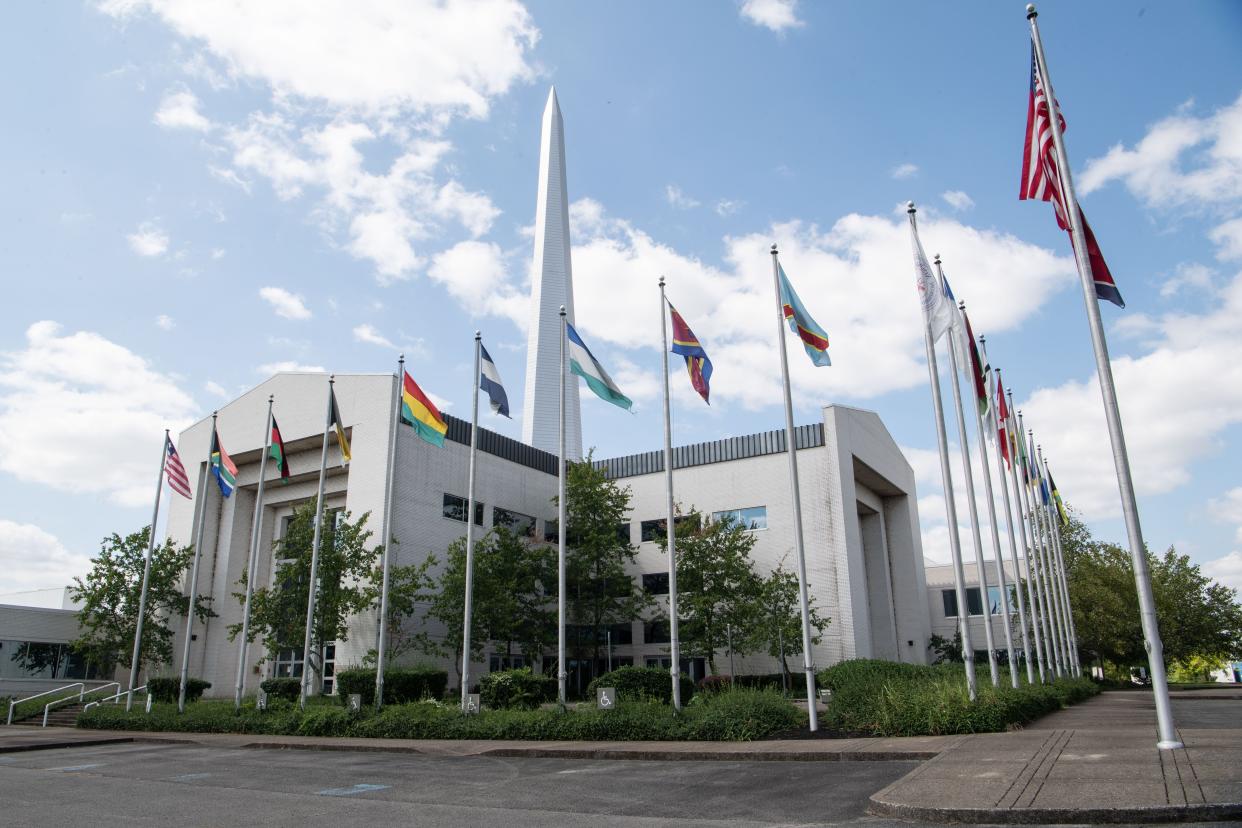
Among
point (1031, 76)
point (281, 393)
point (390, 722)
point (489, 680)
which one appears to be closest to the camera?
point (1031, 76)

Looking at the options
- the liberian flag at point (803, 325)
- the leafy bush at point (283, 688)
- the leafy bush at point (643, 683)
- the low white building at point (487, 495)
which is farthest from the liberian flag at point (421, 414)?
the leafy bush at point (283, 688)

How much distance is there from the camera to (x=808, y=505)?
42938 mm

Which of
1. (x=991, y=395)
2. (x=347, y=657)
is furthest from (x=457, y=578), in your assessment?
(x=991, y=395)

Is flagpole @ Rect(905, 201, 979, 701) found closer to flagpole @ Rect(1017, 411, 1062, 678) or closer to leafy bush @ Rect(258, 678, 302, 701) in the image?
flagpole @ Rect(1017, 411, 1062, 678)

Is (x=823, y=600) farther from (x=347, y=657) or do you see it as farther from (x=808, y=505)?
(x=347, y=657)

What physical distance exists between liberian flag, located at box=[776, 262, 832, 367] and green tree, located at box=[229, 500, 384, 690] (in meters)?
22.8

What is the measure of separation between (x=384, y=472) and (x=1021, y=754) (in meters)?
31.4

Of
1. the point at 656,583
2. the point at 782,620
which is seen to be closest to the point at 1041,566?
the point at 782,620

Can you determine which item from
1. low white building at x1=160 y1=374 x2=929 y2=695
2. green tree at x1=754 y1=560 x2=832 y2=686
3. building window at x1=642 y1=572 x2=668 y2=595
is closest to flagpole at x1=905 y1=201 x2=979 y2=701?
green tree at x1=754 y1=560 x2=832 y2=686

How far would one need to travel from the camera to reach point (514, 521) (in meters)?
45.1

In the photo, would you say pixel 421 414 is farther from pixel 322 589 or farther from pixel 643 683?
pixel 322 589

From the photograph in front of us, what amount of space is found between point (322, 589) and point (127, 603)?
39.4 ft

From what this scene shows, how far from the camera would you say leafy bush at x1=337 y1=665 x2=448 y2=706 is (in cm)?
3028

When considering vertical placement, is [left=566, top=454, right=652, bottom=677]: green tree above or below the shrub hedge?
above
